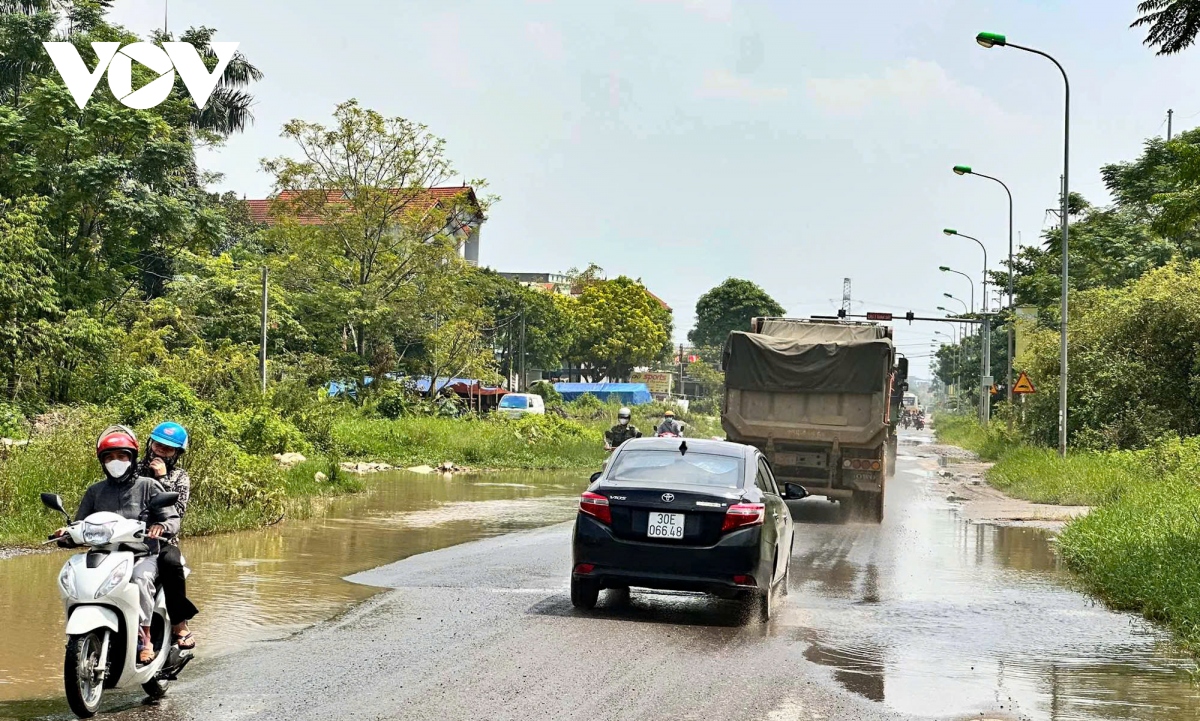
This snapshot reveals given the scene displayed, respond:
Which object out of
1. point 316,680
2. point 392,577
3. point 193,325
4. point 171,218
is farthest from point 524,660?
point 193,325

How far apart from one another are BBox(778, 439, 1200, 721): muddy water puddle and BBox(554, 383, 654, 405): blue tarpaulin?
241 feet

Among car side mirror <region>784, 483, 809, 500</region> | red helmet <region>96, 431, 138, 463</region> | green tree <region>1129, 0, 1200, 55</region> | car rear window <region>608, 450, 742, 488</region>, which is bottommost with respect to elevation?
→ car side mirror <region>784, 483, 809, 500</region>

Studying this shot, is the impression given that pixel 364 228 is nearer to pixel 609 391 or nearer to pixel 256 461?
pixel 256 461

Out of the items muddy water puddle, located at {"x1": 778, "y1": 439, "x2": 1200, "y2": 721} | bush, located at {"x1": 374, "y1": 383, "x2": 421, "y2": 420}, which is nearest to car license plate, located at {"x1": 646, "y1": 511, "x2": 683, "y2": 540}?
muddy water puddle, located at {"x1": 778, "y1": 439, "x2": 1200, "y2": 721}

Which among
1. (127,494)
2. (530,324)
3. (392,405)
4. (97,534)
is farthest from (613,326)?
(97,534)

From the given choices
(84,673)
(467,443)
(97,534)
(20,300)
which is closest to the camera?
(84,673)

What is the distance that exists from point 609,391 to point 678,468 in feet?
263

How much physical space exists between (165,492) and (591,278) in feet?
301

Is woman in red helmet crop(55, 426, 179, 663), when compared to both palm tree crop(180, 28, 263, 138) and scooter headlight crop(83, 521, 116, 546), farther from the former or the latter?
palm tree crop(180, 28, 263, 138)

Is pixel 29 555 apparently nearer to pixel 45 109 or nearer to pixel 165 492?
pixel 165 492

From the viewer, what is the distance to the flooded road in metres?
7.23

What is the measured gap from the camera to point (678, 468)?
36.1ft

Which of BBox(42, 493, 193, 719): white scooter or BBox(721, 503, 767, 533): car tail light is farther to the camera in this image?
BBox(721, 503, 767, 533): car tail light

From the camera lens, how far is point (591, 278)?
324 ft
